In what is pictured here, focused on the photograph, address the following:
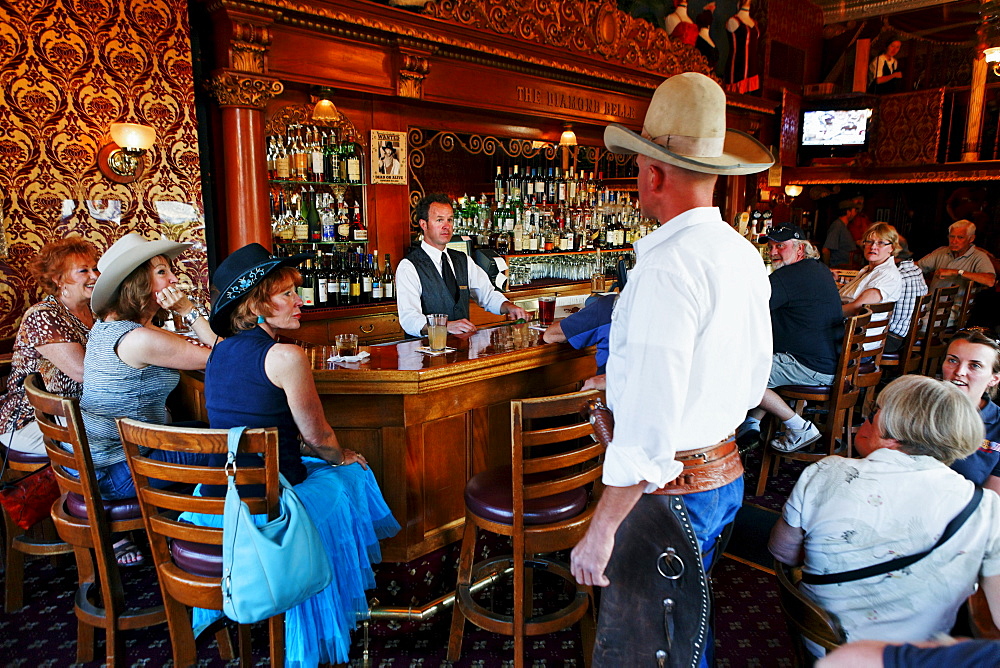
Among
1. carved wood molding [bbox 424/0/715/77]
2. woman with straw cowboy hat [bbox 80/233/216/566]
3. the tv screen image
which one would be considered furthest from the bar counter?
the tv screen image

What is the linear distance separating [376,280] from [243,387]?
3194mm

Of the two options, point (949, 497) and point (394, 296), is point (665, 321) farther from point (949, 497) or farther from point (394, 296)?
point (394, 296)

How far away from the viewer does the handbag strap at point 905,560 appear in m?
1.66

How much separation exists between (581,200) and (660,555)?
5926 mm

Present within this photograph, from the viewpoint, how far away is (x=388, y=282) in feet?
17.9

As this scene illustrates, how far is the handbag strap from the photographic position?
65.3 inches

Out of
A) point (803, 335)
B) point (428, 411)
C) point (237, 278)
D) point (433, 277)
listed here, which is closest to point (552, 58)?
point (433, 277)

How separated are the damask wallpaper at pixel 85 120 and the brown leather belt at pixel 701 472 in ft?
13.3

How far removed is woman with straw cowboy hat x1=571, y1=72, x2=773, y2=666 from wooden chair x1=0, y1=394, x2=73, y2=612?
2372 millimetres

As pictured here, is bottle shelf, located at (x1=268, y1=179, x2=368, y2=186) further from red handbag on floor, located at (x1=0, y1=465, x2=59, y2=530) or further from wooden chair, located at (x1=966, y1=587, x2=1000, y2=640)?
wooden chair, located at (x1=966, y1=587, x2=1000, y2=640)

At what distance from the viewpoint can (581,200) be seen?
7.19m

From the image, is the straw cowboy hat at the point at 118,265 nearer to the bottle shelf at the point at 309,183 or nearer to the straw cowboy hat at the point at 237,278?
the straw cowboy hat at the point at 237,278

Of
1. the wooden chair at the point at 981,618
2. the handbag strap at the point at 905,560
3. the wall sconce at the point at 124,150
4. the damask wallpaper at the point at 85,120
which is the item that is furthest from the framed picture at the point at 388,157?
the wooden chair at the point at 981,618

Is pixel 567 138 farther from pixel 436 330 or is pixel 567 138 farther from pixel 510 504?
pixel 510 504
